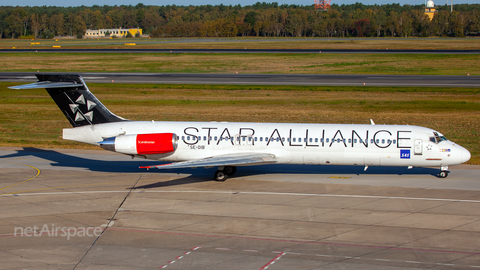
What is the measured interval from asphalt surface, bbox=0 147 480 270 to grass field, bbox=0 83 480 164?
1071 centimetres

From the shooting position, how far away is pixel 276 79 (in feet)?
225

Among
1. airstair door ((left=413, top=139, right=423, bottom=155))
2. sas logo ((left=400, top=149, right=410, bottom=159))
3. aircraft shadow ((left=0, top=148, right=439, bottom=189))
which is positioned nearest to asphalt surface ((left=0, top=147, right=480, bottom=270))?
aircraft shadow ((left=0, top=148, right=439, bottom=189))

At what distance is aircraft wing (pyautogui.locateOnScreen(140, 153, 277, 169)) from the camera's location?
25234mm

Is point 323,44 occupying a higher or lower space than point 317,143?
higher

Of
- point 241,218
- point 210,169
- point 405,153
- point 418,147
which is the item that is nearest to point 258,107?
point 210,169

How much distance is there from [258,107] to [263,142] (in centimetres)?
2318

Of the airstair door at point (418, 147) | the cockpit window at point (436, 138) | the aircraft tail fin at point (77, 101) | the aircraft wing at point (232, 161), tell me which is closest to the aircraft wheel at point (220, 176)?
the aircraft wing at point (232, 161)

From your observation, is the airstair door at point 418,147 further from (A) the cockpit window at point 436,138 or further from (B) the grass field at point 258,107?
(B) the grass field at point 258,107

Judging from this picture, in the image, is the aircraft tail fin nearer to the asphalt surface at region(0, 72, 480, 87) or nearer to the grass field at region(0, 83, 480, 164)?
the grass field at region(0, 83, 480, 164)

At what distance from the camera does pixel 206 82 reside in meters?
66.2

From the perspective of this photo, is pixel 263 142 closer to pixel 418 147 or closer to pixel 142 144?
pixel 142 144

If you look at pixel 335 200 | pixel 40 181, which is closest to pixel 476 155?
pixel 335 200

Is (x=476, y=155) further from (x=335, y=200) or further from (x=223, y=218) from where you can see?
(x=223, y=218)

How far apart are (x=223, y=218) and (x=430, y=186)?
12976 mm
